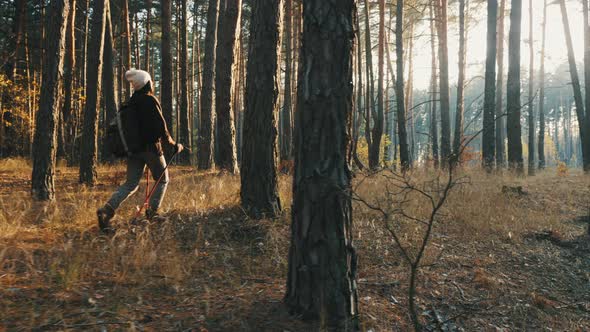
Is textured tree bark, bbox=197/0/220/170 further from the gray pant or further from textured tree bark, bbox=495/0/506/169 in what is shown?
textured tree bark, bbox=495/0/506/169

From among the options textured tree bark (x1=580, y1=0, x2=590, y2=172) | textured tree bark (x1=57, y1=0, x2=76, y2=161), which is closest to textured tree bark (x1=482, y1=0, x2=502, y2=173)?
textured tree bark (x1=580, y1=0, x2=590, y2=172)

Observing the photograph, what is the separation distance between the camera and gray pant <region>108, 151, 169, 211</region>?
15.2 feet

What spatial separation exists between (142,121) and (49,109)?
2300 millimetres

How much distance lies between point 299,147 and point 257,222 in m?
2.24

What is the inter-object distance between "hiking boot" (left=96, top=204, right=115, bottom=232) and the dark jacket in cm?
73

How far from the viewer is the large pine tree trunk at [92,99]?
26.6ft

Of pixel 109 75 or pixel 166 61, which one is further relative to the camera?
pixel 166 61

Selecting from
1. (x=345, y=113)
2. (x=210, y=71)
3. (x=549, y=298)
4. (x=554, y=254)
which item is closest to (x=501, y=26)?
(x=210, y=71)

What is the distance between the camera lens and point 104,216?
4516mm

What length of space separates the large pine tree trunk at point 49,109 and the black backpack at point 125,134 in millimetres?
1968

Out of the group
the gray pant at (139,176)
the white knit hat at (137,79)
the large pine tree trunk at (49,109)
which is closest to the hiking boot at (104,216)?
the gray pant at (139,176)

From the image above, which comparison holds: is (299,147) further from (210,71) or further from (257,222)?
(210,71)

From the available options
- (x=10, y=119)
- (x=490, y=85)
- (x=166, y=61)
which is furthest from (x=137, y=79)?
(x=10, y=119)

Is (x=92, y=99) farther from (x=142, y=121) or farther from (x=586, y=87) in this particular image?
(x=586, y=87)
